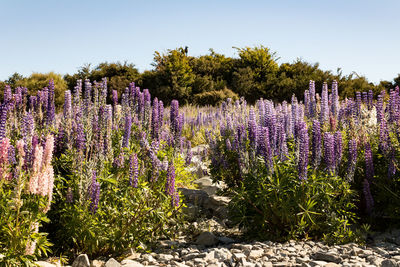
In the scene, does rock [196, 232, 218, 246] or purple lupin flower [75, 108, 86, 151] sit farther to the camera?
rock [196, 232, 218, 246]

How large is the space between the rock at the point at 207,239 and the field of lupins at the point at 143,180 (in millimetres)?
413

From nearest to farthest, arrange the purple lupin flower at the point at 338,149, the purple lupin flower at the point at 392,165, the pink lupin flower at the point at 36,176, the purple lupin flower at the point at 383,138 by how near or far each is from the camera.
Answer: the pink lupin flower at the point at 36,176, the purple lupin flower at the point at 338,149, the purple lupin flower at the point at 392,165, the purple lupin flower at the point at 383,138

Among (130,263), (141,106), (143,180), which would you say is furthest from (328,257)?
(141,106)

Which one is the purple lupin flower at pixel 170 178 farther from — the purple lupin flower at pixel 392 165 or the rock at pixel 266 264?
the purple lupin flower at pixel 392 165

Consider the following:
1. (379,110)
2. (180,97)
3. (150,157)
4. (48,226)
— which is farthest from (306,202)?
(180,97)

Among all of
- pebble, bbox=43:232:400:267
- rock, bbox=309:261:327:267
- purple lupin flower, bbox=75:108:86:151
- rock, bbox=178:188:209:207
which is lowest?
pebble, bbox=43:232:400:267

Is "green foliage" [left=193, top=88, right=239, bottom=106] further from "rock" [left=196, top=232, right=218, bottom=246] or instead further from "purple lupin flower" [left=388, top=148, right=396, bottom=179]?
"rock" [left=196, top=232, right=218, bottom=246]

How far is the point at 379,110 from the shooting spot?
18.6 feet

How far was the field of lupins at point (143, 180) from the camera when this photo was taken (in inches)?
130

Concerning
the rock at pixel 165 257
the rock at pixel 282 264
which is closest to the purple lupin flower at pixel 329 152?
the rock at pixel 282 264

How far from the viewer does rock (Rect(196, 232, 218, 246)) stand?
486 centimetres

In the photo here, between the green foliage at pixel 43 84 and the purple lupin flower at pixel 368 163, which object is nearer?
the purple lupin flower at pixel 368 163

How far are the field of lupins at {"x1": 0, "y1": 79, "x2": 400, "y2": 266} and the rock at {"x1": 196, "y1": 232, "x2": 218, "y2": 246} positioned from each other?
41 centimetres

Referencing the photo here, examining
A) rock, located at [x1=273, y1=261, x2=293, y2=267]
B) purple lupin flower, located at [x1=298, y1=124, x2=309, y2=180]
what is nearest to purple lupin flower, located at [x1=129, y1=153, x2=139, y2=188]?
rock, located at [x1=273, y1=261, x2=293, y2=267]
